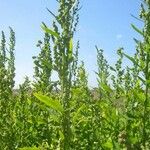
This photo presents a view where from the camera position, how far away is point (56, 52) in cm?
360

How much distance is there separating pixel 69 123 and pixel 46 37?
4.52m

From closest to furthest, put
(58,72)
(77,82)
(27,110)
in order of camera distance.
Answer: (58,72), (27,110), (77,82)

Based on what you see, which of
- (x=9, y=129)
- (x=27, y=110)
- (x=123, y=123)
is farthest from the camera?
(x=27, y=110)

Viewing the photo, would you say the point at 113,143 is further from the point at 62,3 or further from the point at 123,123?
the point at 62,3

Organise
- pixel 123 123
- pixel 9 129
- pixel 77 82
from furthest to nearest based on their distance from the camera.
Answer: pixel 77 82 < pixel 9 129 < pixel 123 123

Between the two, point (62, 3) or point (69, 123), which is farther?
point (62, 3)

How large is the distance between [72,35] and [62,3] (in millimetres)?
437

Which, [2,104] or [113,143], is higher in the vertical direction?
[2,104]

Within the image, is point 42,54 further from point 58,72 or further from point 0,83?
point 58,72


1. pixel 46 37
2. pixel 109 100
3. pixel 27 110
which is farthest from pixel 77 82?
pixel 109 100

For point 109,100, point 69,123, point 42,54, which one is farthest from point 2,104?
point 42,54

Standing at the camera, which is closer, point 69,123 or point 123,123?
point 69,123

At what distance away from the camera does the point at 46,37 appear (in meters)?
7.93

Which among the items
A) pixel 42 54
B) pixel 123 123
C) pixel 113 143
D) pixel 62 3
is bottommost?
pixel 113 143
